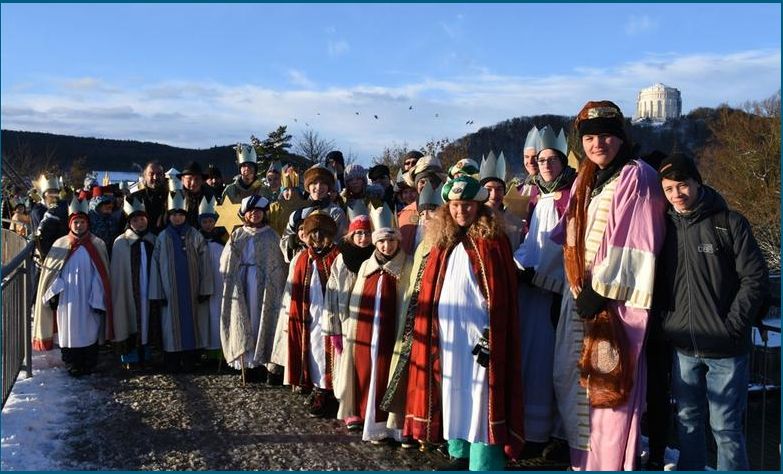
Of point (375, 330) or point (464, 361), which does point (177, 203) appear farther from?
point (464, 361)

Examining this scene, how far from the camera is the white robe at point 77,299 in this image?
22.5 feet

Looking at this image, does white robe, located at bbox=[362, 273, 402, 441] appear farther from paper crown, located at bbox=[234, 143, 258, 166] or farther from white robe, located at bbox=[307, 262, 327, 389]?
paper crown, located at bbox=[234, 143, 258, 166]

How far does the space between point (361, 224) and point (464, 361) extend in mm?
1599

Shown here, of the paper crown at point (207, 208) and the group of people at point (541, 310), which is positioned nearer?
the group of people at point (541, 310)

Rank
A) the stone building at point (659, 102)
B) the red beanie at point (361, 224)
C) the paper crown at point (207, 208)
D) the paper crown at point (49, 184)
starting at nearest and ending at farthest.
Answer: the red beanie at point (361, 224)
the paper crown at point (207, 208)
the paper crown at point (49, 184)
the stone building at point (659, 102)

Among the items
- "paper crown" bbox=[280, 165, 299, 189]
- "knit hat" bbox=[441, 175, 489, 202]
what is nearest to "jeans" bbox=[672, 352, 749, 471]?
"knit hat" bbox=[441, 175, 489, 202]

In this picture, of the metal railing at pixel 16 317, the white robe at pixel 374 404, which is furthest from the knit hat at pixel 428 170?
the metal railing at pixel 16 317

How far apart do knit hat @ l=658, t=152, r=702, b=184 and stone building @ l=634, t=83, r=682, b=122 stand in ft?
330

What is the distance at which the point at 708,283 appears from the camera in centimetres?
409

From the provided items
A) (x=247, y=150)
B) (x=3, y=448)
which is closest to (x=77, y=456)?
(x=3, y=448)

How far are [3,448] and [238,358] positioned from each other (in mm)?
2151

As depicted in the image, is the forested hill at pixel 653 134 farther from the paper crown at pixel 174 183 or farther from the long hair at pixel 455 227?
the long hair at pixel 455 227

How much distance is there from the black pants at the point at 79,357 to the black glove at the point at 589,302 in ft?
16.2

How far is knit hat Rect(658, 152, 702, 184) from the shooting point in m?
4.10
